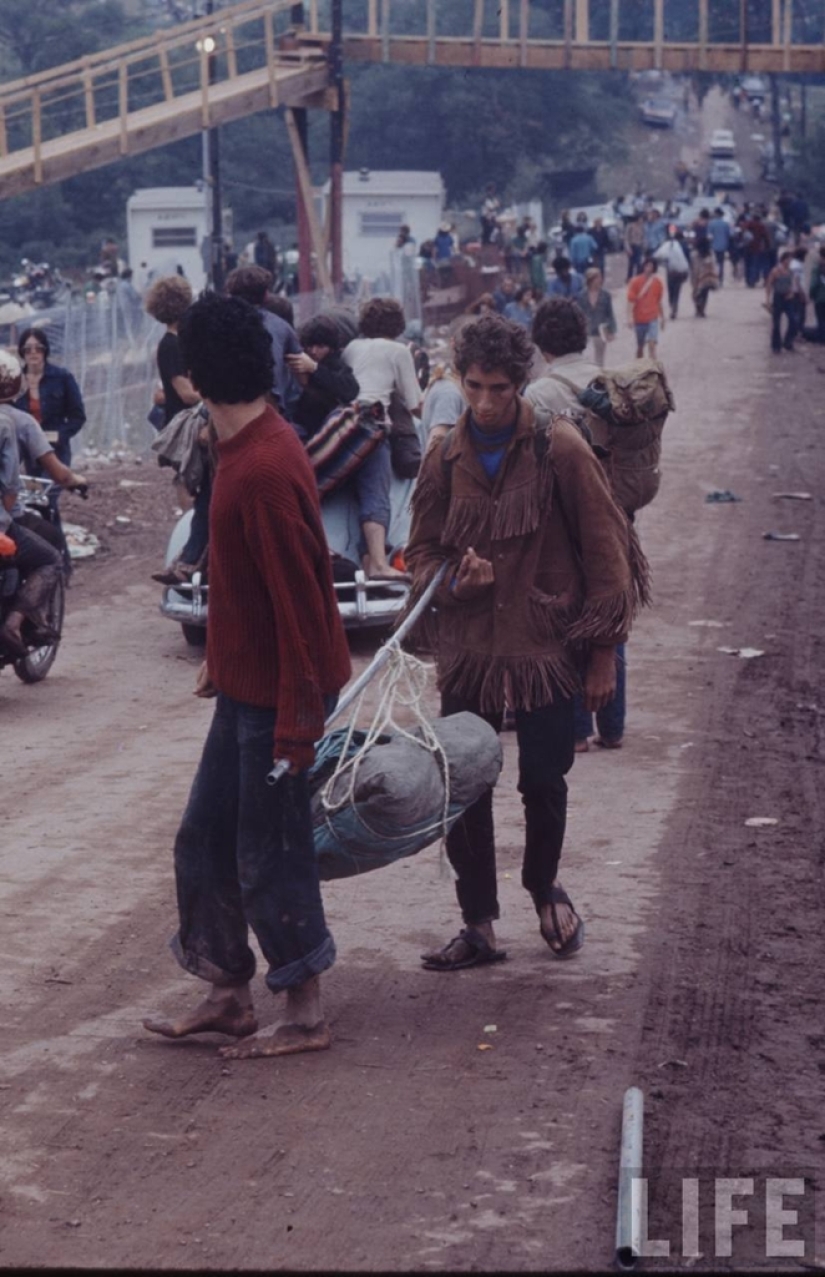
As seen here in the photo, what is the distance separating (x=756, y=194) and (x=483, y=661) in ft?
293

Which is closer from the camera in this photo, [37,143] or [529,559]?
[529,559]

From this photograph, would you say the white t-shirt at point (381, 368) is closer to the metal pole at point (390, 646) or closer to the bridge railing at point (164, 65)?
the metal pole at point (390, 646)

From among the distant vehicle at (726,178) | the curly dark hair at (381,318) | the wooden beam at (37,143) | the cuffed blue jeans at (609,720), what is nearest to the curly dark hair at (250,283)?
the curly dark hair at (381,318)

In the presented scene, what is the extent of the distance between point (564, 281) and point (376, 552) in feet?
42.9

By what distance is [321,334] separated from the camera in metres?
11.0

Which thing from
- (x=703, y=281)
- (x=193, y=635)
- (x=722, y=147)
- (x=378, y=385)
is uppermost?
(x=722, y=147)

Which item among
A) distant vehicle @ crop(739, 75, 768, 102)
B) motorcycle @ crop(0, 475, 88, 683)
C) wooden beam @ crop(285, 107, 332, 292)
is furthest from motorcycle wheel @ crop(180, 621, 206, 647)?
distant vehicle @ crop(739, 75, 768, 102)

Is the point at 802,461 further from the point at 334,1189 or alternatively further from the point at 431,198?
the point at 431,198

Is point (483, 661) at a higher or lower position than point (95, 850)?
higher

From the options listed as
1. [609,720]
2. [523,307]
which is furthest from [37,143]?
[609,720]

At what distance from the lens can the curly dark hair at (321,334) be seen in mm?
11008

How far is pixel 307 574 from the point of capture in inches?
190

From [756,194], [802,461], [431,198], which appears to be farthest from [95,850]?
[756,194]

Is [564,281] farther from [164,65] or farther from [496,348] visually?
[496,348]
